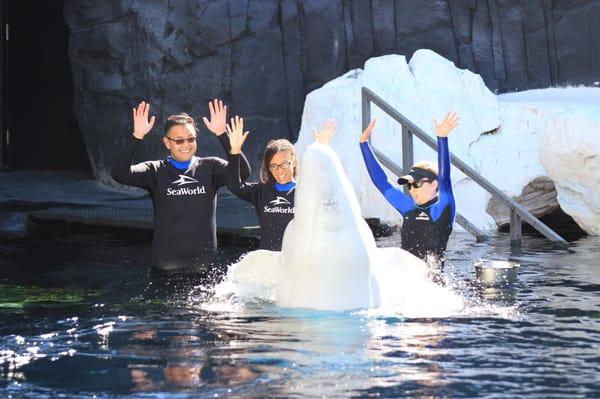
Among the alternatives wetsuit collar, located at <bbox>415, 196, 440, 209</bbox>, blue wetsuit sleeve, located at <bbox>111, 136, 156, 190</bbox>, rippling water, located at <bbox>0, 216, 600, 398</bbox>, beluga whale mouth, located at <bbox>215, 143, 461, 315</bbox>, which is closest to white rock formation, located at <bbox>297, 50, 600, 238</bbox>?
rippling water, located at <bbox>0, 216, 600, 398</bbox>

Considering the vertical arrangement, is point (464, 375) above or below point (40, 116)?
below

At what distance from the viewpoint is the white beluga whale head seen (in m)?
5.36

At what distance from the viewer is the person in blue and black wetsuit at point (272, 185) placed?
6.05 m

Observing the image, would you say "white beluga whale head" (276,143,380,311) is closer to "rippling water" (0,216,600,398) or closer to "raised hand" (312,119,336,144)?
"rippling water" (0,216,600,398)

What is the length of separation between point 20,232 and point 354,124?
3706 mm

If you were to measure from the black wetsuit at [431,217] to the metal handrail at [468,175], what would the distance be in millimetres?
3291

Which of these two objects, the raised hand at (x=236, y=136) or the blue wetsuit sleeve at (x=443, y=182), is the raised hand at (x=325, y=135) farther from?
the blue wetsuit sleeve at (x=443, y=182)

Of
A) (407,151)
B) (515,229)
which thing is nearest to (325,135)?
(515,229)

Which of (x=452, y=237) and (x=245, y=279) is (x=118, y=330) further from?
(x=452, y=237)

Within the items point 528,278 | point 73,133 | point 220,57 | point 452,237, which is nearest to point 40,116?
point 73,133

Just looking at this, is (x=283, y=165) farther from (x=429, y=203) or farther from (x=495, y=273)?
(x=495, y=273)

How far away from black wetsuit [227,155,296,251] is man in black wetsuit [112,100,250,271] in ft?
0.34

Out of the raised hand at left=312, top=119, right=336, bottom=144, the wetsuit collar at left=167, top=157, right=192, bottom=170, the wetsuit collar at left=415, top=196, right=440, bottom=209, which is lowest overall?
the wetsuit collar at left=415, top=196, right=440, bottom=209

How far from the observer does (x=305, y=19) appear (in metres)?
13.7
